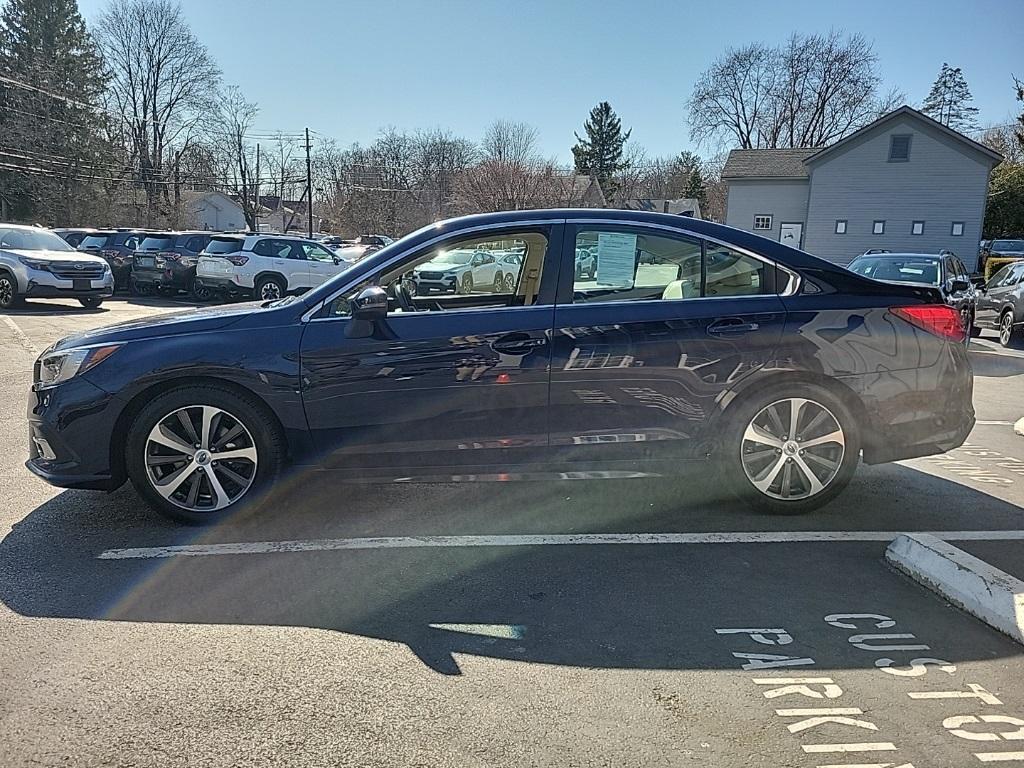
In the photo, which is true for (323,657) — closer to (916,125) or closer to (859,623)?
(859,623)

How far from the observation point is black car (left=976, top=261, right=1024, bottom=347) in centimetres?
1296

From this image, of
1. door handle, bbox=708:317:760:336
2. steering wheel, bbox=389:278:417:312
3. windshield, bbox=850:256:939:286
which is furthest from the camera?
windshield, bbox=850:256:939:286

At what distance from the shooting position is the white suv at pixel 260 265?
17.8 meters

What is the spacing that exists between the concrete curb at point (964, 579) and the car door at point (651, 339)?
114 cm

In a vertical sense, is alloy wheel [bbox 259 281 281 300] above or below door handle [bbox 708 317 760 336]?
below

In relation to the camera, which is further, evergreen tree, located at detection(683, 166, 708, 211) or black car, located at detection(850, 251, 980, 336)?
evergreen tree, located at detection(683, 166, 708, 211)

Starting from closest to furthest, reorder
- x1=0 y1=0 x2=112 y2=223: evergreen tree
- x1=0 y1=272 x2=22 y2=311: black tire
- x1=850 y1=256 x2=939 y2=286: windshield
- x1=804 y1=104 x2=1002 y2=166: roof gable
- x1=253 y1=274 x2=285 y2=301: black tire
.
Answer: x1=850 y1=256 x2=939 y2=286: windshield < x1=0 y1=272 x2=22 y2=311: black tire < x1=253 y1=274 x2=285 y2=301: black tire < x1=804 y1=104 x2=1002 y2=166: roof gable < x1=0 y1=0 x2=112 y2=223: evergreen tree

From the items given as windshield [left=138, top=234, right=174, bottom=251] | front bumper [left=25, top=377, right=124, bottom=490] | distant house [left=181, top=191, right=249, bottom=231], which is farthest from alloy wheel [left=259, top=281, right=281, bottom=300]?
distant house [left=181, top=191, right=249, bottom=231]

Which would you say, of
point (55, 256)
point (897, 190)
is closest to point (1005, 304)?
point (55, 256)

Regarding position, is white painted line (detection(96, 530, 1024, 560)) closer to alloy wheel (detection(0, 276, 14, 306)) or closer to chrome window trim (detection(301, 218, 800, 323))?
chrome window trim (detection(301, 218, 800, 323))

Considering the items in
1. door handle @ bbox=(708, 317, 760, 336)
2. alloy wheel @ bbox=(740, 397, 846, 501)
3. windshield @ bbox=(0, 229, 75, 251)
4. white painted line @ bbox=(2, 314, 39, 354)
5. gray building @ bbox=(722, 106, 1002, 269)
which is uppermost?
gray building @ bbox=(722, 106, 1002, 269)

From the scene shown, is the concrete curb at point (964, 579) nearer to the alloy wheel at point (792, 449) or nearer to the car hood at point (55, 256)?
the alloy wheel at point (792, 449)

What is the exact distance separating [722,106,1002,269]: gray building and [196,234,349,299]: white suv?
24.8m

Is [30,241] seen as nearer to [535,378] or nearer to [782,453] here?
[535,378]
